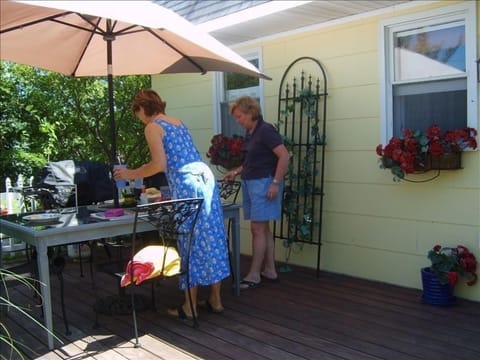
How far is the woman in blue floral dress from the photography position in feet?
11.1

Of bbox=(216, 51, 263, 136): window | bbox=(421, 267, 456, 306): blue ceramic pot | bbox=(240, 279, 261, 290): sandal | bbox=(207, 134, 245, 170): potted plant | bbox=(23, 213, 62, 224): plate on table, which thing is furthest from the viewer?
bbox=(216, 51, 263, 136): window

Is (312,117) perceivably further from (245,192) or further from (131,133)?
(131,133)

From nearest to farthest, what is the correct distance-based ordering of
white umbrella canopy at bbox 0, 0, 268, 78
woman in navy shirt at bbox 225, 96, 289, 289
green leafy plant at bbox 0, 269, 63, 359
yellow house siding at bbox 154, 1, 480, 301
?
1. green leafy plant at bbox 0, 269, 63, 359
2. white umbrella canopy at bbox 0, 0, 268, 78
3. yellow house siding at bbox 154, 1, 480, 301
4. woman in navy shirt at bbox 225, 96, 289, 289

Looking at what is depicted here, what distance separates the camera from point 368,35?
14.0 feet

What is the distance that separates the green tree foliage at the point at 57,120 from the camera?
21.3ft

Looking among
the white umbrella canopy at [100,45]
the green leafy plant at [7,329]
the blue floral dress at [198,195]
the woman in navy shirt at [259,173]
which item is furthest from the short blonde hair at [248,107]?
the green leafy plant at [7,329]

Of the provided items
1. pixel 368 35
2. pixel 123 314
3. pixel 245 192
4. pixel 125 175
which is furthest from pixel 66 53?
pixel 368 35

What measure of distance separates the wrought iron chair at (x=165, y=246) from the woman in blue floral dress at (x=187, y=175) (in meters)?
0.09

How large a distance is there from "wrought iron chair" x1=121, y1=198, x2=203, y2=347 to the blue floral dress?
9 centimetres

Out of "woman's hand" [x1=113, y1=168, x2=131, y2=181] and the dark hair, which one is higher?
the dark hair

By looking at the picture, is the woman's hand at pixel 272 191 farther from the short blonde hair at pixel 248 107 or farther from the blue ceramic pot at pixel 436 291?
the blue ceramic pot at pixel 436 291

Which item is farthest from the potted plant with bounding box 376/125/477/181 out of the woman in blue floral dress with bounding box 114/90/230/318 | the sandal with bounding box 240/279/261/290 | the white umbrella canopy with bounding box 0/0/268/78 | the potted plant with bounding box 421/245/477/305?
the sandal with bounding box 240/279/261/290

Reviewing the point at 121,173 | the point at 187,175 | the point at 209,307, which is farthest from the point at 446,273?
the point at 121,173

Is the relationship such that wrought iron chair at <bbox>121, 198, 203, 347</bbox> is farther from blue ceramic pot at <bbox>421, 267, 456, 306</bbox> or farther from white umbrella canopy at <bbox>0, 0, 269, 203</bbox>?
blue ceramic pot at <bbox>421, 267, 456, 306</bbox>
